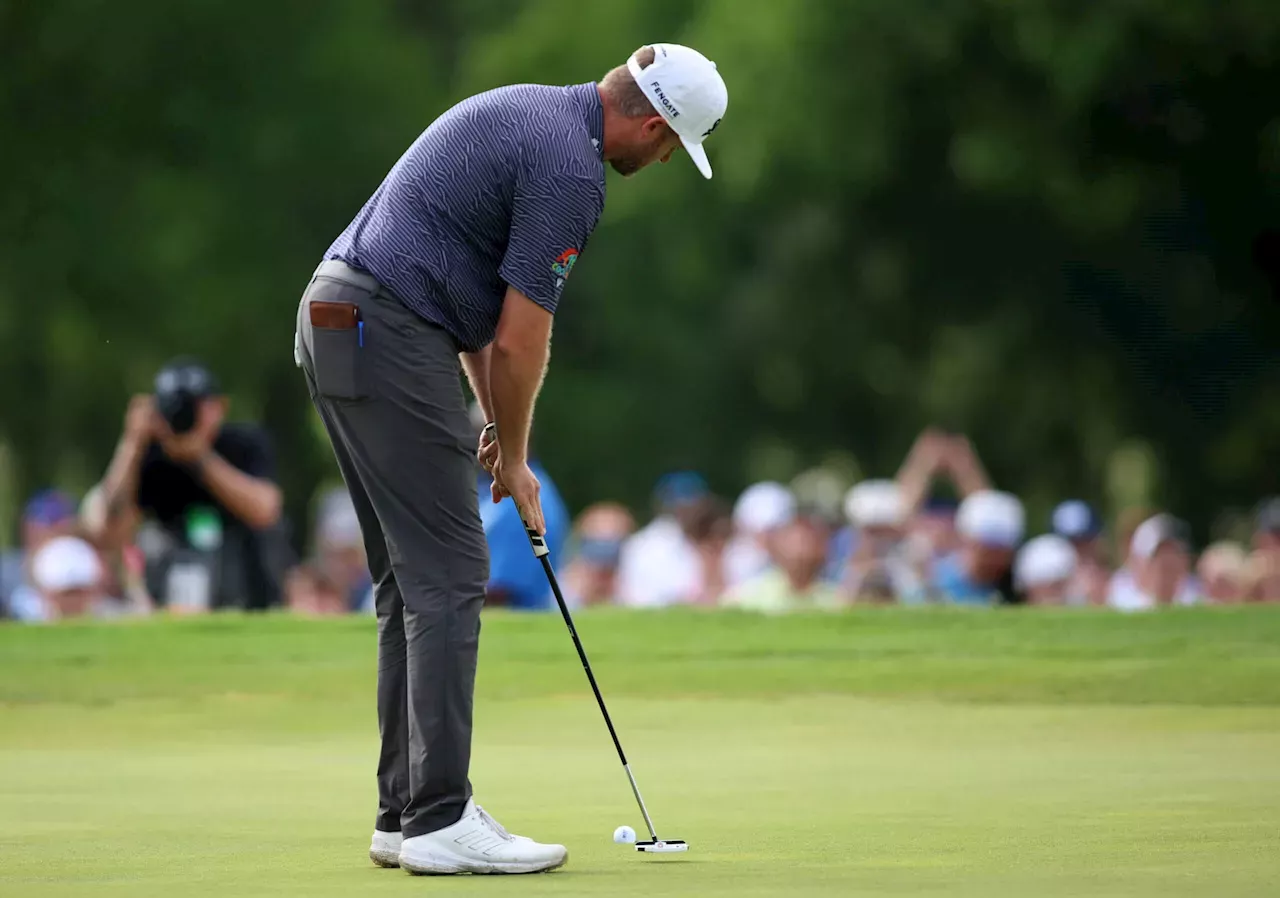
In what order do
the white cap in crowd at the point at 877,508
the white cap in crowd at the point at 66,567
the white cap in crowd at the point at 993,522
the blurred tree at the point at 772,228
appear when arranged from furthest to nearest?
the blurred tree at the point at 772,228, the white cap in crowd at the point at 877,508, the white cap in crowd at the point at 66,567, the white cap in crowd at the point at 993,522

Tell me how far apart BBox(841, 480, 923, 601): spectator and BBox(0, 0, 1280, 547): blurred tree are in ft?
25.8

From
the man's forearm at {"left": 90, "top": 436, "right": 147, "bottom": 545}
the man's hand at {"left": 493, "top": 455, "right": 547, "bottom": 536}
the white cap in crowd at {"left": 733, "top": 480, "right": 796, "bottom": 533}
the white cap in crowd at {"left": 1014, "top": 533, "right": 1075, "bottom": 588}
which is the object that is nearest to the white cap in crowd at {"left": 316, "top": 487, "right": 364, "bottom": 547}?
the man's forearm at {"left": 90, "top": 436, "right": 147, "bottom": 545}

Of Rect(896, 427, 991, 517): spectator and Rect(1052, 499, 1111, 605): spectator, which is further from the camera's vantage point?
Rect(896, 427, 991, 517): spectator

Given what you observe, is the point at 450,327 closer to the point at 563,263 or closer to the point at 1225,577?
the point at 563,263

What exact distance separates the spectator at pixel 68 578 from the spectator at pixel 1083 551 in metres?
7.01

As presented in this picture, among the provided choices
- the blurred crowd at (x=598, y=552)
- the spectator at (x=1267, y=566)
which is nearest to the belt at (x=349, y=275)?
the blurred crowd at (x=598, y=552)

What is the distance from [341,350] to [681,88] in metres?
1.10

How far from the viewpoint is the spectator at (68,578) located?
56.4 ft

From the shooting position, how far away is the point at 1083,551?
19297mm

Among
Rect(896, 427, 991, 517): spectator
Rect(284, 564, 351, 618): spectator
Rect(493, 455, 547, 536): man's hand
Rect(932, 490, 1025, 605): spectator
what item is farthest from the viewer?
Rect(896, 427, 991, 517): spectator

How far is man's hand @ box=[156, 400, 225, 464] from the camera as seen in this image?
15703 millimetres

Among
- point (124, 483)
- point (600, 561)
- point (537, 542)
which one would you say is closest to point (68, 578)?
point (124, 483)

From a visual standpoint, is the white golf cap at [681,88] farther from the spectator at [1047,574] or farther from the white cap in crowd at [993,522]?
the spectator at [1047,574]

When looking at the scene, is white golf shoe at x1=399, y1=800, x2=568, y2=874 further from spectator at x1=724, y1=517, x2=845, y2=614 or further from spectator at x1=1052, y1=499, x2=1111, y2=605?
spectator at x1=1052, y1=499, x2=1111, y2=605
